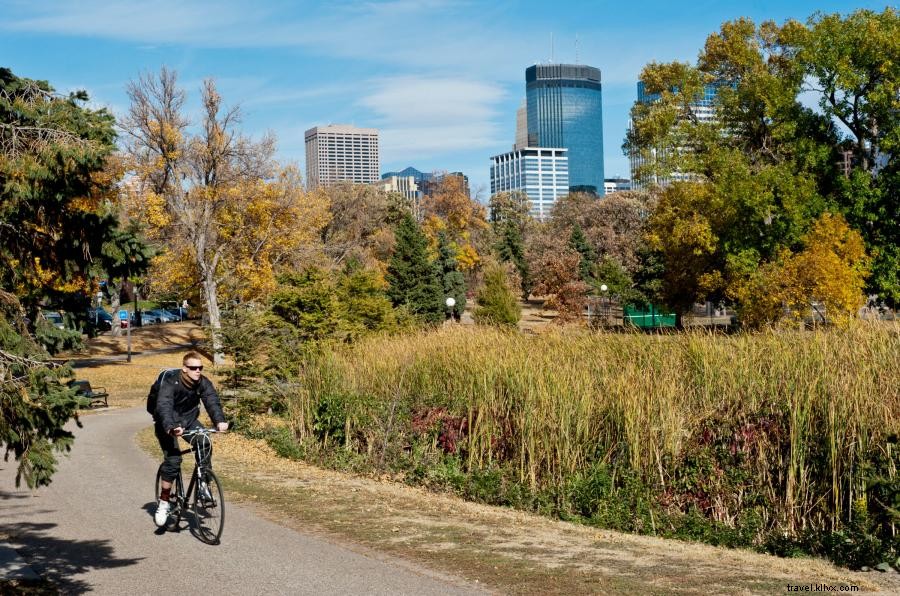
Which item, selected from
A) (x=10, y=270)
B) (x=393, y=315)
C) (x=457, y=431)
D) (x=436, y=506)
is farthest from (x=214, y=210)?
(x=10, y=270)

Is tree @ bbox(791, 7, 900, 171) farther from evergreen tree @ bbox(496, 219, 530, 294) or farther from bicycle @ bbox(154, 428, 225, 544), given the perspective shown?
evergreen tree @ bbox(496, 219, 530, 294)

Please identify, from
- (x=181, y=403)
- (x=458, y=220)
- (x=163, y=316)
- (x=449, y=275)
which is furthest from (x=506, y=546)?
(x=458, y=220)

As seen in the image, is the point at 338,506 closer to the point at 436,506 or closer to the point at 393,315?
the point at 436,506

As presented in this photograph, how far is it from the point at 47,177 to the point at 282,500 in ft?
23.5

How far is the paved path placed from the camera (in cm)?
766

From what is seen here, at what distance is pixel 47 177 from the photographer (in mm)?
5629

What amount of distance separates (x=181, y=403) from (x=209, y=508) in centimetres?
113

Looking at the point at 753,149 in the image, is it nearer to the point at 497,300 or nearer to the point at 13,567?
the point at 497,300

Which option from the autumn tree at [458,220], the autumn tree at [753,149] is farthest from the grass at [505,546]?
the autumn tree at [458,220]

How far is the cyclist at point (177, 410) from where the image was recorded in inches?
372

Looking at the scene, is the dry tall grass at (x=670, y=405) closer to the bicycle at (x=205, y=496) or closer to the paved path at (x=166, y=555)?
the paved path at (x=166, y=555)

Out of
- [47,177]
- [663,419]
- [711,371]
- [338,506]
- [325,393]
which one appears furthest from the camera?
[325,393]

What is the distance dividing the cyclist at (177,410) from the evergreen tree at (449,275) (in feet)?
209

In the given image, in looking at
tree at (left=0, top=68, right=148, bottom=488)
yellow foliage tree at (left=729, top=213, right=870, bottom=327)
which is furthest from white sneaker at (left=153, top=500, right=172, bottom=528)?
yellow foliage tree at (left=729, top=213, right=870, bottom=327)
